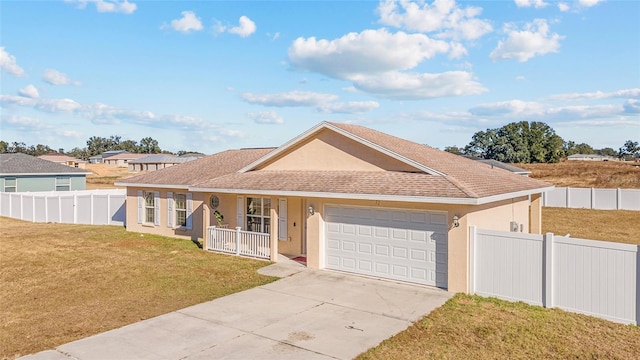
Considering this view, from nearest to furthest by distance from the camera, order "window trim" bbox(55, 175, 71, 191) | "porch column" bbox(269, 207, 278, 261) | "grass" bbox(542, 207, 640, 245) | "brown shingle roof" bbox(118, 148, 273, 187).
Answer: "porch column" bbox(269, 207, 278, 261) < "brown shingle roof" bbox(118, 148, 273, 187) < "grass" bbox(542, 207, 640, 245) < "window trim" bbox(55, 175, 71, 191)

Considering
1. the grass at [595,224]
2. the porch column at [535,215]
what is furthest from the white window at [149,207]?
the grass at [595,224]

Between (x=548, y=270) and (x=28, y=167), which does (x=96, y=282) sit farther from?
(x=28, y=167)

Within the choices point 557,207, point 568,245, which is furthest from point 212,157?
point 557,207

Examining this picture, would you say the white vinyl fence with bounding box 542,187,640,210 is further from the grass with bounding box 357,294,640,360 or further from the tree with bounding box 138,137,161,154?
the tree with bounding box 138,137,161,154

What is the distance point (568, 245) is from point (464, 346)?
363 centimetres

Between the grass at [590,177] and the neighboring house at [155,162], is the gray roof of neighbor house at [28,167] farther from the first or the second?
the grass at [590,177]

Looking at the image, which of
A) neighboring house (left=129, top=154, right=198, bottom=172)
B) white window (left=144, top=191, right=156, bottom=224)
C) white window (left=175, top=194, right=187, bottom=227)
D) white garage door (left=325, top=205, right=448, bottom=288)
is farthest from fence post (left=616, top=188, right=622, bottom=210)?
neighboring house (left=129, top=154, right=198, bottom=172)

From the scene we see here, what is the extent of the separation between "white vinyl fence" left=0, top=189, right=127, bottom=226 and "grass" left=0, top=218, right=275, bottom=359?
4884mm

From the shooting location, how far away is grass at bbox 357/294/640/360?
739 cm

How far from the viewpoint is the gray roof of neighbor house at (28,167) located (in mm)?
32875

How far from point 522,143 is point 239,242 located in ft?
252

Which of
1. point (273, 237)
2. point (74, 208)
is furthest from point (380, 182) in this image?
point (74, 208)

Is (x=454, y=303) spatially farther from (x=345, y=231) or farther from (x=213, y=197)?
(x=213, y=197)

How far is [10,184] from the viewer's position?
32781mm
